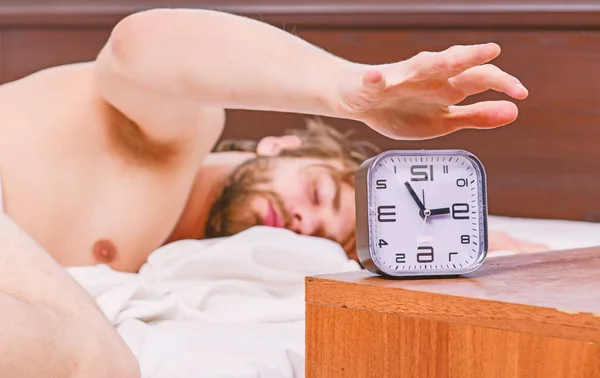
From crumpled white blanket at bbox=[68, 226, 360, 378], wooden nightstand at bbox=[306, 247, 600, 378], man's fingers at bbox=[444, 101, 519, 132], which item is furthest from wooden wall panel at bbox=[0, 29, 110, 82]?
wooden nightstand at bbox=[306, 247, 600, 378]

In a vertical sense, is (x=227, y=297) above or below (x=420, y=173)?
below

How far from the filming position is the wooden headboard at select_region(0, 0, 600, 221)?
7.06ft

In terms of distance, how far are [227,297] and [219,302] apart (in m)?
0.03

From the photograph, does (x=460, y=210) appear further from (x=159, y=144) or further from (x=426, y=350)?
(x=159, y=144)

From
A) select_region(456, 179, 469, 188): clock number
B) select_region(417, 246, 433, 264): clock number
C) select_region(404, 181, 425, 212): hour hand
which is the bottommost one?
select_region(417, 246, 433, 264): clock number

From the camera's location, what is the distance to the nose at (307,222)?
1946 millimetres

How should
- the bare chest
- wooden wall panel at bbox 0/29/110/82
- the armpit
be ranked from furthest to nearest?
wooden wall panel at bbox 0/29/110/82 < the armpit < the bare chest

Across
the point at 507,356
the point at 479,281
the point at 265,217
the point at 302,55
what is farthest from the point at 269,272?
the point at 507,356

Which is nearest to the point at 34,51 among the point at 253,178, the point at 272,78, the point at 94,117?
the point at 94,117

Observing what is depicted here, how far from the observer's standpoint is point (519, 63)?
217 cm

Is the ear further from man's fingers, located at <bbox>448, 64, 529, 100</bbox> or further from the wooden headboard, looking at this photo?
man's fingers, located at <bbox>448, 64, 529, 100</bbox>

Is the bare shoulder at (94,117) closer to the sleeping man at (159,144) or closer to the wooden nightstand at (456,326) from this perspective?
the sleeping man at (159,144)

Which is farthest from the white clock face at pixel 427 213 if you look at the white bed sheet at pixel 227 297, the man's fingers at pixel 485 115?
the white bed sheet at pixel 227 297

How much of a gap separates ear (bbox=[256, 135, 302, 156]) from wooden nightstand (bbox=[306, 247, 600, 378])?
50.1 inches
